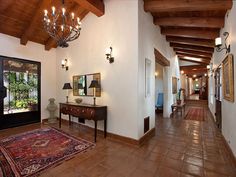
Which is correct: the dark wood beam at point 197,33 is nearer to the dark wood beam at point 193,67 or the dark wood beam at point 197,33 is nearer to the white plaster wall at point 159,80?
the white plaster wall at point 159,80

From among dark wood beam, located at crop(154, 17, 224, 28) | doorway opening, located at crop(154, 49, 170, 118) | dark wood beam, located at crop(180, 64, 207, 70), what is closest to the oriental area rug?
doorway opening, located at crop(154, 49, 170, 118)

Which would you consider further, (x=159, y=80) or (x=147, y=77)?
(x=159, y=80)

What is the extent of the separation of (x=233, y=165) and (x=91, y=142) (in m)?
2.76

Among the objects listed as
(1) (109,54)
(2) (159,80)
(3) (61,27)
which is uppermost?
(3) (61,27)

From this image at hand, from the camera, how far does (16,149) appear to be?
9.32 ft

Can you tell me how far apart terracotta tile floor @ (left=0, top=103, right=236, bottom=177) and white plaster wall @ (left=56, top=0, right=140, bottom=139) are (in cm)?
52

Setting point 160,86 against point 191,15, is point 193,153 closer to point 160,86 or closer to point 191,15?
point 191,15

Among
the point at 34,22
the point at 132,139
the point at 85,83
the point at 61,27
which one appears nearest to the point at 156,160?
the point at 132,139

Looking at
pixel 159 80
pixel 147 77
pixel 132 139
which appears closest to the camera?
pixel 132 139

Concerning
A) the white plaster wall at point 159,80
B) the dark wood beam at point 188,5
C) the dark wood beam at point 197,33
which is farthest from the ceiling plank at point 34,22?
the white plaster wall at point 159,80

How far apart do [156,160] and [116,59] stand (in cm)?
239

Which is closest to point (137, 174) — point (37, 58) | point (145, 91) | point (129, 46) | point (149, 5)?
point (145, 91)

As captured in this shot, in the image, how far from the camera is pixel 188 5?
2.78 metres

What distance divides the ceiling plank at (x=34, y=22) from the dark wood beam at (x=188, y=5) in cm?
259
